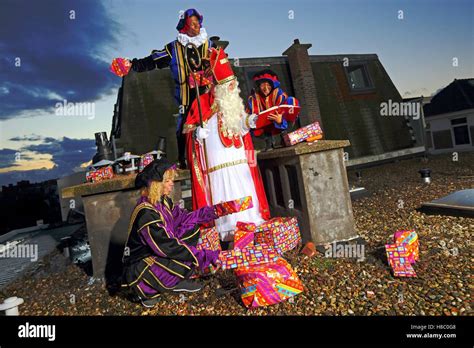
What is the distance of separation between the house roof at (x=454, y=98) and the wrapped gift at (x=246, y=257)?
69.3ft

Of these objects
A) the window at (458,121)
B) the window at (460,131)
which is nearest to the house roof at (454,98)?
the window at (458,121)

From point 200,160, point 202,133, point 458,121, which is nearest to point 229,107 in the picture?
point 202,133

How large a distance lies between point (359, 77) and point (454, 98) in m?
8.36

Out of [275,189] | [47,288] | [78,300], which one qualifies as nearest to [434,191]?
[275,189]

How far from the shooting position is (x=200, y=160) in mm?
4195

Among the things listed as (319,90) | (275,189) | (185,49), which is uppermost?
(319,90)

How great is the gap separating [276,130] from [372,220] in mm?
2342

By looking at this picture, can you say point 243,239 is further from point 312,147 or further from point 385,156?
point 385,156

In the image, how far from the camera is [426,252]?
11.6 ft

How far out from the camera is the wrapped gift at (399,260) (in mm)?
3051

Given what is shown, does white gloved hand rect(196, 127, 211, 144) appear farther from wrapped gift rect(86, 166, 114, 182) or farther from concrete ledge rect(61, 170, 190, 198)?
wrapped gift rect(86, 166, 114, 182)

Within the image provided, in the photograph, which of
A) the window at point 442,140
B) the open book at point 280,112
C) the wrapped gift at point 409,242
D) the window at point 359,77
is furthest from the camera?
the window at point 442,140

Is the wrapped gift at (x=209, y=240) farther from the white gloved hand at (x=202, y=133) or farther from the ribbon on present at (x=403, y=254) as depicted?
the ribbon on present at (x=403, y=254)

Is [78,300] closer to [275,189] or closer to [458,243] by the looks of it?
[275,189]
